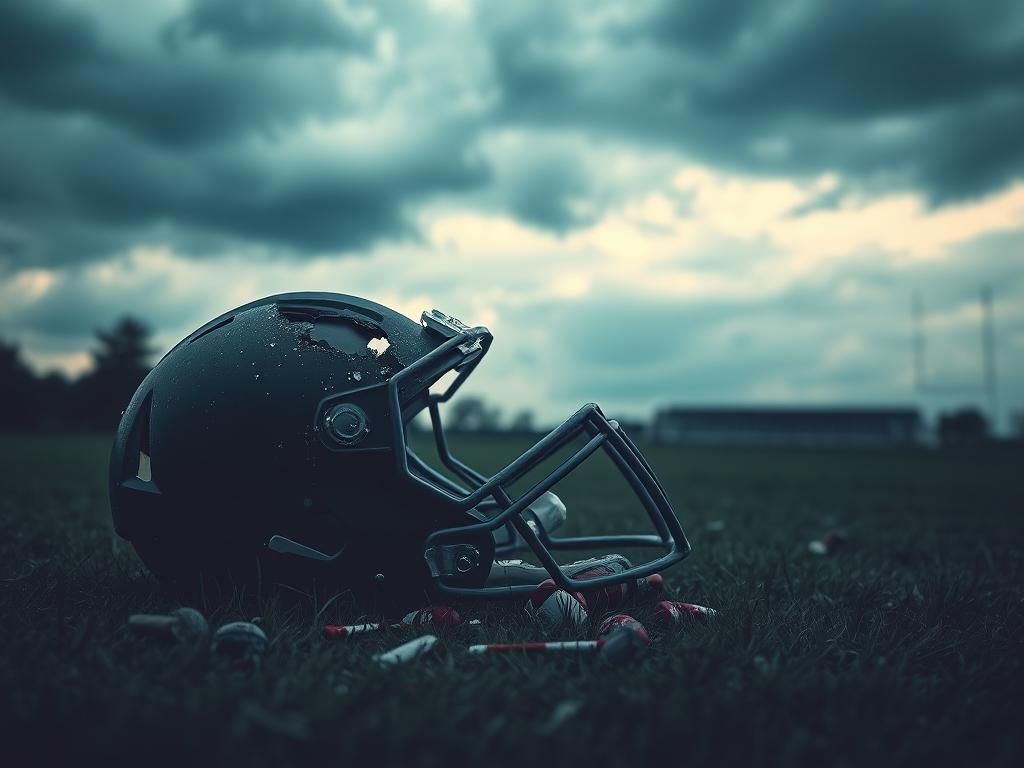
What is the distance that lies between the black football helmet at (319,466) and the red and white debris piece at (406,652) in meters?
0.24

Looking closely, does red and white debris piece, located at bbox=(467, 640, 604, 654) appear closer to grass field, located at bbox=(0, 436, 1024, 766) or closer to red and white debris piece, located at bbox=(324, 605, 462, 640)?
grass field, located at bbox=(0, 436, 1024, 766)

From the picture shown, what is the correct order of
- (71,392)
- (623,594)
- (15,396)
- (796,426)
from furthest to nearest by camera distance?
(796,426)
(71,392)
(15,396)
(623,594)

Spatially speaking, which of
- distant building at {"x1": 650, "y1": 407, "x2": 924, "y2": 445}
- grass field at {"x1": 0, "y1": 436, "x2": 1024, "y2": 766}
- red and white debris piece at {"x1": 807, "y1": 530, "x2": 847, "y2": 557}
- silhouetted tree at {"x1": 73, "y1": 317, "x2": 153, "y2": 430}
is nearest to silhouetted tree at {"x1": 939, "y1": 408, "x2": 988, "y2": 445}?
distant building at {"x1": 650, "y1": 407, "x2": 924, "y2": 445}

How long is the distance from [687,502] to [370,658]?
6416 mm

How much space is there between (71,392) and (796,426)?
191ft

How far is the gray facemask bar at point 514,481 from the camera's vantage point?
2.12 metres

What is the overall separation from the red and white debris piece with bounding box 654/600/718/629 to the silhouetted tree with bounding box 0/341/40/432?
54816mm

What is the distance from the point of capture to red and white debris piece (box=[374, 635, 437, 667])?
1.93 metres

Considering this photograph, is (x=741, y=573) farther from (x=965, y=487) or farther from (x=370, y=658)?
(x=965, y=487)

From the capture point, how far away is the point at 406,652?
1.99 m

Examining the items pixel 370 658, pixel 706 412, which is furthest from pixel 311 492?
pixel 706 412

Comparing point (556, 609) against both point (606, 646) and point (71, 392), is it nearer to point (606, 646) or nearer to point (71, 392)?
point (606, 646)

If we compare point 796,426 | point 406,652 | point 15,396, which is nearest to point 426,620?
point 406,652

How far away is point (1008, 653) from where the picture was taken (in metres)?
2.24
